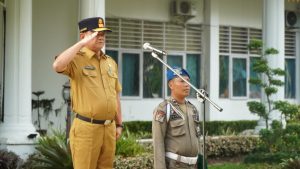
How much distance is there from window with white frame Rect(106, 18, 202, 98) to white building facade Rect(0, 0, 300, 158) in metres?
0.03

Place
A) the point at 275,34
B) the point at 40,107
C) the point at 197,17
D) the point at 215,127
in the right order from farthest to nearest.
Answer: the point at 197,17
the point at 215,127
the point at 40,107
the point at 275,34

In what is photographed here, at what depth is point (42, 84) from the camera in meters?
14.0

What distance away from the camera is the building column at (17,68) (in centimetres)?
1018

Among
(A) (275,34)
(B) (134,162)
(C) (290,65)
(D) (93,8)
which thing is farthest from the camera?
(C) (290,65)

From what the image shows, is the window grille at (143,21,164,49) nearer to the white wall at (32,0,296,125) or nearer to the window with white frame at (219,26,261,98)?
the white wall at (32,0,296,125)

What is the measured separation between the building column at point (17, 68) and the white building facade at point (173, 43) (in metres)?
0.54

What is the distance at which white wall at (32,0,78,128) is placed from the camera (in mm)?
13875

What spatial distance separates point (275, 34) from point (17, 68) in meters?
5.76

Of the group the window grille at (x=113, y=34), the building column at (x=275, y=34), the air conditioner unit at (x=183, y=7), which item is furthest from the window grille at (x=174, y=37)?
the building column at (x=275, y=34)

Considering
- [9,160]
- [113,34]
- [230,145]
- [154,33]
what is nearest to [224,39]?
[154,33]

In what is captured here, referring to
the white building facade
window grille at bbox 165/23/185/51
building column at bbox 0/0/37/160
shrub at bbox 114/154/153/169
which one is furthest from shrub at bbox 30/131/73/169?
window grille at bbox 165/23/185/51

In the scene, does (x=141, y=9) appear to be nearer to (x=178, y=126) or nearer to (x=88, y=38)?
(x=178, y=126)

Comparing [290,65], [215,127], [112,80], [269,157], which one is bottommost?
[269,157]

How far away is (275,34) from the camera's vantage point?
42.7 feet
